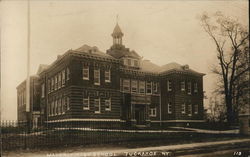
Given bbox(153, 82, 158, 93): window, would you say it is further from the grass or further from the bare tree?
the bare tree

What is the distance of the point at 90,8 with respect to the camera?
1118cm

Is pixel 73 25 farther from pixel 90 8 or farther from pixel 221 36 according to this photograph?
pixel 221 36

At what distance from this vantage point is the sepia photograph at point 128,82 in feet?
35.0

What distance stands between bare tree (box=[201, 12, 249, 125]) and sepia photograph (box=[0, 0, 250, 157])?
51 mm

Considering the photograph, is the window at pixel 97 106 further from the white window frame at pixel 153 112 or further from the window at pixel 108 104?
the white window frame at pixel 153 112

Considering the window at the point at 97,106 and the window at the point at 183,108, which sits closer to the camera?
the window at the point at 183,108

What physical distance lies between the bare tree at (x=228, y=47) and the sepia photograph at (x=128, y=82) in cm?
5

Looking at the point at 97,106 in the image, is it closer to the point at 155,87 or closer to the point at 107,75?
the point at 107,75

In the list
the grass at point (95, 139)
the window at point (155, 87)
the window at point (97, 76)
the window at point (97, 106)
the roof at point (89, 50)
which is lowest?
the grass at point (95, 139)

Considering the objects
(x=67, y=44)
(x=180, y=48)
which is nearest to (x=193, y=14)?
(x=180, y=48)

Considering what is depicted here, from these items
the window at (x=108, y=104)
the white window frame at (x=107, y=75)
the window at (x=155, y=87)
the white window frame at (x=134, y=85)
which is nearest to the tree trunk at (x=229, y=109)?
the window at (x=155, y=87)

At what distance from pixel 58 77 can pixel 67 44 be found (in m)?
8.57

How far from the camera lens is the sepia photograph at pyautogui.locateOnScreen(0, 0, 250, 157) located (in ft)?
35.0

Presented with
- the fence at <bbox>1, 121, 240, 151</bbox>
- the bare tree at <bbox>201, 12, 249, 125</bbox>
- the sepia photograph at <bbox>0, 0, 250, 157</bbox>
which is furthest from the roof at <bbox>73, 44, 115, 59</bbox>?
the bare tree at <bbox>201, 12, 249, 125</bbox>
